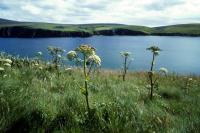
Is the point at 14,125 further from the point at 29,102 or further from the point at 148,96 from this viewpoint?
the point at 148,96

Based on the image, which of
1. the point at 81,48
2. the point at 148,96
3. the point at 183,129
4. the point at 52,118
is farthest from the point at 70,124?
the point at 148,96

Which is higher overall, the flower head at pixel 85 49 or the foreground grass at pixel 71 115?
the flower head at pixel 85 49

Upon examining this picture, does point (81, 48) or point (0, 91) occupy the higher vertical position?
point (81, 48)

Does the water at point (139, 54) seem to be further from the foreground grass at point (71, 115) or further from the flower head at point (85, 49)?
the flower head at point (85, 49)

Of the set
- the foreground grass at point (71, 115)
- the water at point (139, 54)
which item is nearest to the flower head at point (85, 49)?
the foreground grass at point (71, 115)

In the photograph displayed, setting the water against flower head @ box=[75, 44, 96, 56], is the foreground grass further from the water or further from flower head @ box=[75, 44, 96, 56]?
the water

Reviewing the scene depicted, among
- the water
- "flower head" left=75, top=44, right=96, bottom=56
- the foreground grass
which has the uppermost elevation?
"flower head" left=75, top=44, right=96, bottom=56

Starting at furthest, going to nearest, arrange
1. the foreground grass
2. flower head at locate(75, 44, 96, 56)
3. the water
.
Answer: the water, flower head at locate(75, 44, 96, 56), the foreground grass

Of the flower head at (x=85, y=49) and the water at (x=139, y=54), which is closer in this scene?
the flower head at (x=85, y=49)

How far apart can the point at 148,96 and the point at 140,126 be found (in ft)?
14.4

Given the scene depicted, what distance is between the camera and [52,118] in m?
8.03

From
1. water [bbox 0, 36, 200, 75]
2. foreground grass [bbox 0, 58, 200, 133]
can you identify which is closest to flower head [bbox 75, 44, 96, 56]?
foreground grass [bbox 0, 58, 200, 133]

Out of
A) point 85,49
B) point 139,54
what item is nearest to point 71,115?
point 85,49

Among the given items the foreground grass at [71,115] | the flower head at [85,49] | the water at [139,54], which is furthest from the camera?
the water at [139,54]
